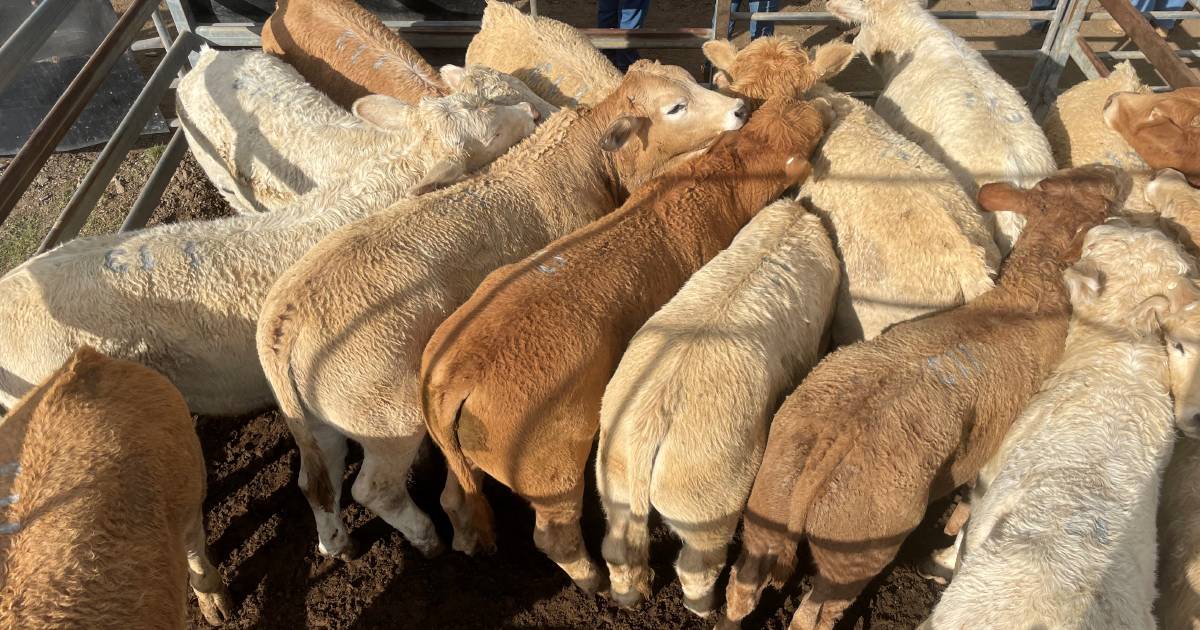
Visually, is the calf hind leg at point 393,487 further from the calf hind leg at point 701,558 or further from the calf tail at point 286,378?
the calf hind leg at point 701,558

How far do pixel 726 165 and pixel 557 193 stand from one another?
1.00 m

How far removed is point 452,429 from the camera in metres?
2.95

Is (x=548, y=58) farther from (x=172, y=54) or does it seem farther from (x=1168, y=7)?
(x=1168, y=7)

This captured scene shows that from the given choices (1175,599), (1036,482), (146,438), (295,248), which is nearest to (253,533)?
(146,438)

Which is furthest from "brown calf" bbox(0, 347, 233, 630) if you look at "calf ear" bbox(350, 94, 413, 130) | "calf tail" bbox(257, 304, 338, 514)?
"calf ear" bbox(350, 94, 413, 130)

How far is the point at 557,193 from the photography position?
4.03 metres

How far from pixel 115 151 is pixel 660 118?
379cm

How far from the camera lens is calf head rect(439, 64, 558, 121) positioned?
4547mm

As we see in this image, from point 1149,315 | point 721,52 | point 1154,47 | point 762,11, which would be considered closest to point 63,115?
point 721,52

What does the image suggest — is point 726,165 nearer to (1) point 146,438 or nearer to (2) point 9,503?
(1) point 146,438

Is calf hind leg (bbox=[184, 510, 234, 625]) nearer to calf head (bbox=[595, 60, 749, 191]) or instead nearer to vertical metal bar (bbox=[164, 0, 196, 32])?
calf head (bbox=[595, 60, 749, 191])

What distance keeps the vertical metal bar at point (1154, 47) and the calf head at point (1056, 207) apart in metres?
1.48

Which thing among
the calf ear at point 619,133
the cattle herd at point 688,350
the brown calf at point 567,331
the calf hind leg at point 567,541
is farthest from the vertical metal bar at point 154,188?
the calf hind leg at point 567,541

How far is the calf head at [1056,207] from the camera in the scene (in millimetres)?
3627
